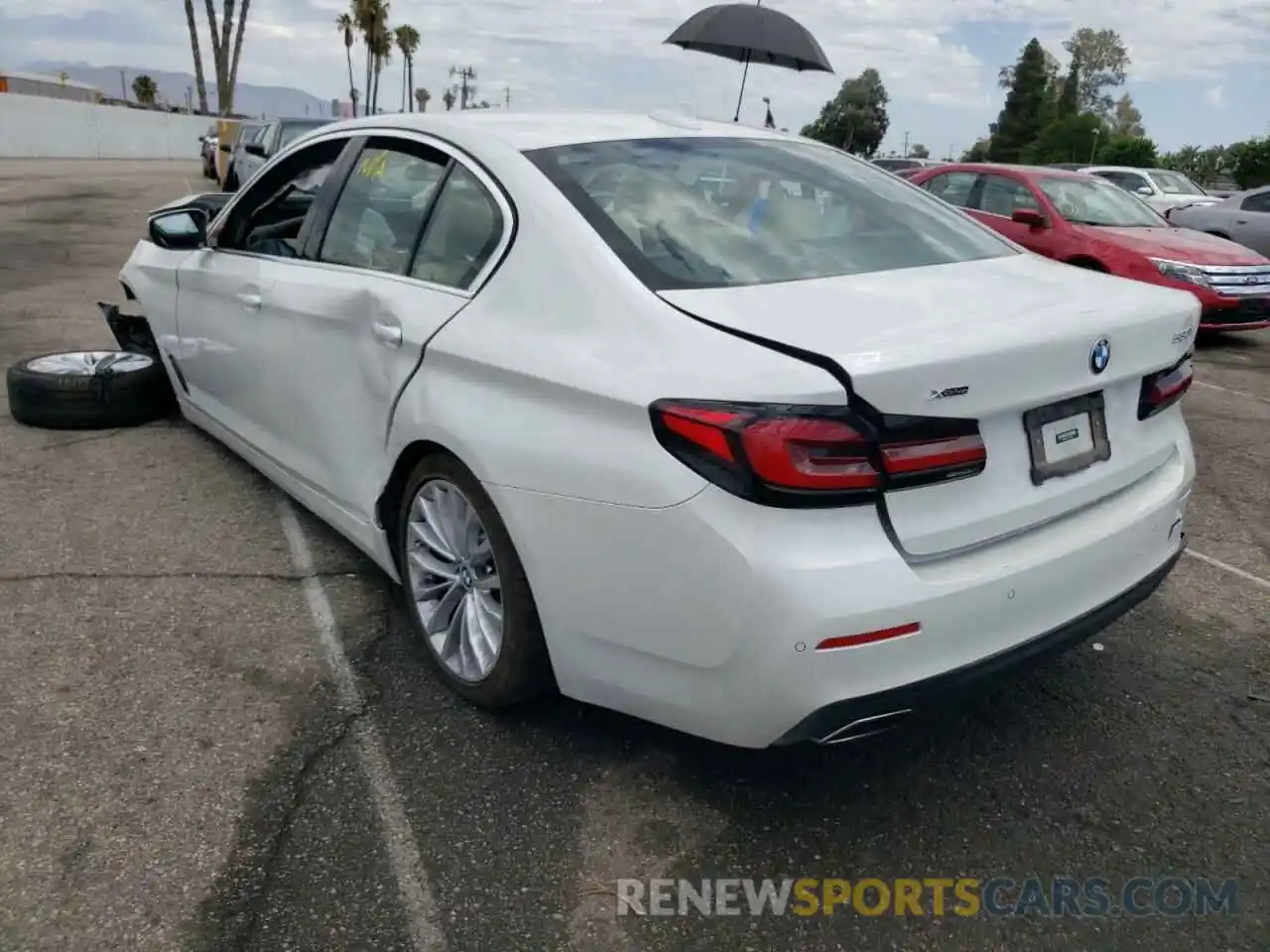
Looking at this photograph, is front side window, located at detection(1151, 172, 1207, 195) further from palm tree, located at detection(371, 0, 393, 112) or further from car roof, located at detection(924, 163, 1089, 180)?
palm tree, located at detection(371, 0, 393, 112)

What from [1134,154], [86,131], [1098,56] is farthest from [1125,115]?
[86,131]

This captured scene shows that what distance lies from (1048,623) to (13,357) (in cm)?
665

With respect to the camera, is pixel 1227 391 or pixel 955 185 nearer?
pixel 1227 391

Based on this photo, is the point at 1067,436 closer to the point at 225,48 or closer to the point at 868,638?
the point at 868,638

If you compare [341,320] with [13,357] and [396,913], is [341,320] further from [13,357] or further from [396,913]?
[13,357]

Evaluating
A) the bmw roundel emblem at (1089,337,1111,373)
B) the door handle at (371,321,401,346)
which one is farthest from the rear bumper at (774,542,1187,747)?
the door handle at (371,321,401,346)

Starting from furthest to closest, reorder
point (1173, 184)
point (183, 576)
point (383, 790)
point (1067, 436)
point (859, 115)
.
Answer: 1. point (859, 115)
2. point (1173, 184)
3. point (183, 576)
4. point (383, 790)
5. point (1067, 436)

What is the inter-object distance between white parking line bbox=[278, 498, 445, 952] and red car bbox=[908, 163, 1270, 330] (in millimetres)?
7442

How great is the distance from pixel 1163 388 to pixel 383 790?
2.25m

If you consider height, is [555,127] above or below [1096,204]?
above

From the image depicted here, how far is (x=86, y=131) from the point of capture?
39188 millimetres

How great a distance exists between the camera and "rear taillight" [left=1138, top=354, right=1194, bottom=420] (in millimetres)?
2781

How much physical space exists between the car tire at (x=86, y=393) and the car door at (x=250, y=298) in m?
0.89

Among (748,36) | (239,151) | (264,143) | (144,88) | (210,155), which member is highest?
(748,36)
